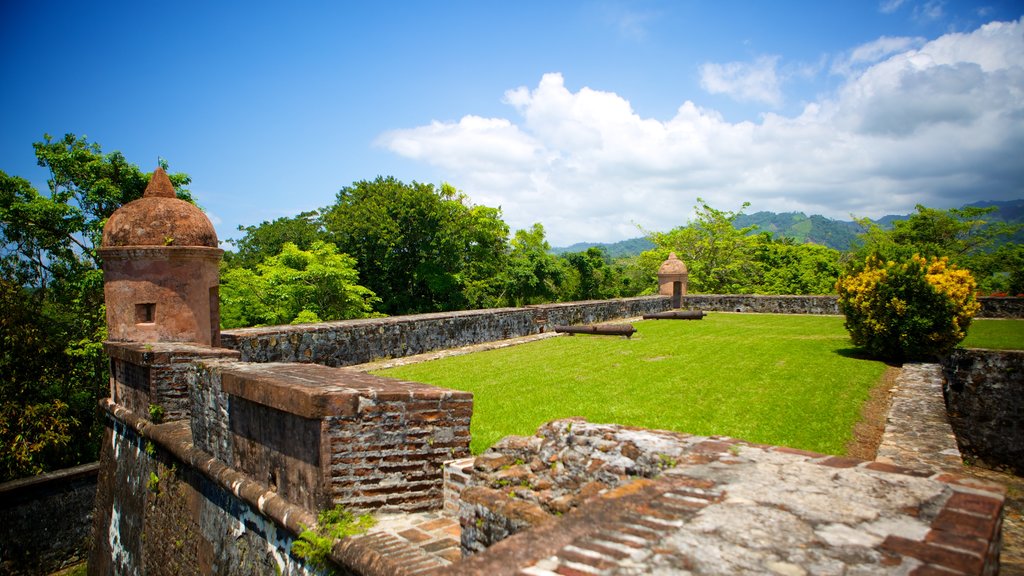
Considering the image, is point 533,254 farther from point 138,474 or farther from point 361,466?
point 361,466

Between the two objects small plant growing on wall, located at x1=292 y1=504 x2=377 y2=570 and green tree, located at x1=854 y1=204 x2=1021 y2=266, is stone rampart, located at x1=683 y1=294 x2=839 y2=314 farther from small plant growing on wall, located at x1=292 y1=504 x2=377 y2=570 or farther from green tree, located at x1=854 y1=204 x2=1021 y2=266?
small plant growing on wall, located at x1=292 y1=504 x2=377 y2=570

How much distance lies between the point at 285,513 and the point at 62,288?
1641 cm

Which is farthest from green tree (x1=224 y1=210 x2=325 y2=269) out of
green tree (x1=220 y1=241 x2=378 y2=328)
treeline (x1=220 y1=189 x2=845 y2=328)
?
green tree (x1=220 y1=241 x2=378 y2=328)

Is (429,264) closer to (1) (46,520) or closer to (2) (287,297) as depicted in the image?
(2) (287,297)

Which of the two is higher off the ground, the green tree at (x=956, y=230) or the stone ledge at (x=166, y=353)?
the green tree at (x=956, y=230)

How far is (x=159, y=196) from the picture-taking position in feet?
26.2

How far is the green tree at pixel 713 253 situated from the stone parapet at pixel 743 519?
35231 mm

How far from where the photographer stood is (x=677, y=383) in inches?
360

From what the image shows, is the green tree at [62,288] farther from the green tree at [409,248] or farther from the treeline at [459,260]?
the green tree at [409,248]

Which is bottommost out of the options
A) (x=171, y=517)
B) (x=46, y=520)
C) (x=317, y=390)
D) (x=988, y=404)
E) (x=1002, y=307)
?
(x=46, y=520)

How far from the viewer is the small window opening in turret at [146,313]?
24.6 ft

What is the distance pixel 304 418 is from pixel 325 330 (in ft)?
19.2

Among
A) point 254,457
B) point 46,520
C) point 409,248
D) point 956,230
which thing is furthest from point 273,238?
point 956,230

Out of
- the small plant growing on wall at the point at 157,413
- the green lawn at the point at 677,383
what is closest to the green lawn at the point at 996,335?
the green lawn at the point at 677,383
